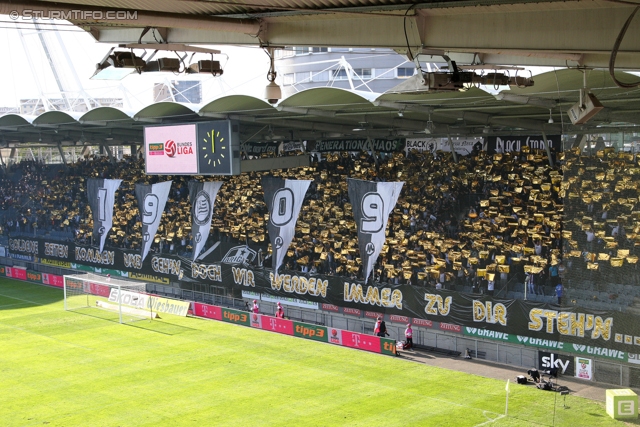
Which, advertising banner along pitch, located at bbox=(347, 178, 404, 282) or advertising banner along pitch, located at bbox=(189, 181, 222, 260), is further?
advertising banner along pitch, located at bbox=(189, 181, 222, 260)

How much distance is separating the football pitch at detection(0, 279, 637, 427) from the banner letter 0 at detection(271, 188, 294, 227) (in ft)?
14.7

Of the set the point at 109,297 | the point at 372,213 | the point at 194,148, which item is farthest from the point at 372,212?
the point at 109,297

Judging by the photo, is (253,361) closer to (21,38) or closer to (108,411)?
(108,411)

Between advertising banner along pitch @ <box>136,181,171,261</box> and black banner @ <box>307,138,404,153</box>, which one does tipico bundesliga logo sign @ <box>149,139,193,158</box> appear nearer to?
advertising banner along pitch @ <box>136,181,171,261</box>

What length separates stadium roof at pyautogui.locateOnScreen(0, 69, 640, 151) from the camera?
17219 mm

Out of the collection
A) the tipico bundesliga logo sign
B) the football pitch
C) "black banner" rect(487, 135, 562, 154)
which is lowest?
the football pitch

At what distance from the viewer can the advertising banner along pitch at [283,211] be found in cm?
2981

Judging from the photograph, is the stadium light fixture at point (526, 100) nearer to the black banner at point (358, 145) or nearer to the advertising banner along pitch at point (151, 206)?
the black banner at point (358, 145)

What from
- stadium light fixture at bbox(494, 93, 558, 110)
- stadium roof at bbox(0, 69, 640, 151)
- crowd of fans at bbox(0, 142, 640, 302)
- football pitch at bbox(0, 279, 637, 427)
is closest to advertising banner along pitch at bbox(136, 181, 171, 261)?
crowd of fans at bbox(0, 142, 640, 302)

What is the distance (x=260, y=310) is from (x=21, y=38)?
2798 centimetres

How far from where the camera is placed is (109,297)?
32906mm

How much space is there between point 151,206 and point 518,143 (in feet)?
54.8

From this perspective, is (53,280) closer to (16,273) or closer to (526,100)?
(16,273)

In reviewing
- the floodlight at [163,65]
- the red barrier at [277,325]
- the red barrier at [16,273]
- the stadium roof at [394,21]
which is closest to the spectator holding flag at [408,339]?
the red barrier at [277,325]
